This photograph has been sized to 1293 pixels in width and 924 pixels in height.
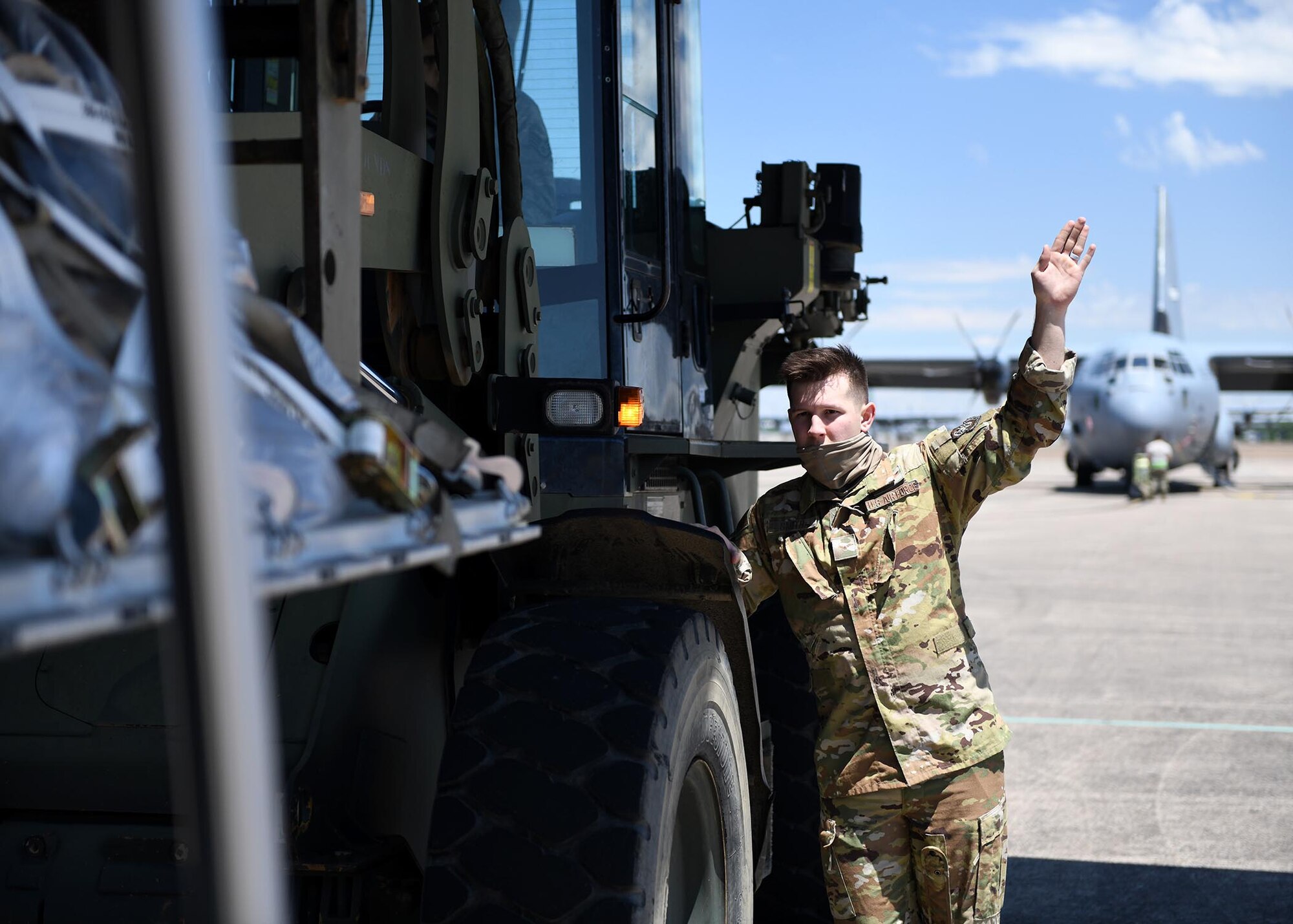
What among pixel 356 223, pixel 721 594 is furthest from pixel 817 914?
pixel 356 223

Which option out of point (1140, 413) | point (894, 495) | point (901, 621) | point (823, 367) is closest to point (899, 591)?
point (901, 621)

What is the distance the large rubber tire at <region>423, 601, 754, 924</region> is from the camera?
230 cm

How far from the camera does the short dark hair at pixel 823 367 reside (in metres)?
3.38

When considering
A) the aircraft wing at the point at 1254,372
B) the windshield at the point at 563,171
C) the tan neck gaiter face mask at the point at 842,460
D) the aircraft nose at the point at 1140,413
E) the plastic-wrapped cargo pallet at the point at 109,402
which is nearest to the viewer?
the plastic-wrapped cargo pallet at the point at 109,402

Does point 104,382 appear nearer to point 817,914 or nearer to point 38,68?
point 38,68

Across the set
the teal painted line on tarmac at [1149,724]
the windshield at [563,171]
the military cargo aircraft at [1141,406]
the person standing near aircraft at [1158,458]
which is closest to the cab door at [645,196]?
the windshield at [563,171]

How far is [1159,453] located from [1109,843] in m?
26.7

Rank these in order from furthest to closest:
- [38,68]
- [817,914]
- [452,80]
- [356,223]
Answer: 1. [817,914]
2. [452,80]
3. [356,223]
4. [38,68]

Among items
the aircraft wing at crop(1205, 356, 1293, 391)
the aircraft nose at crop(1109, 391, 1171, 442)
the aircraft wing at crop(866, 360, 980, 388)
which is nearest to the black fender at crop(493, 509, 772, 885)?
the aircraft nose at crop(1109, 391, 1171, 442)

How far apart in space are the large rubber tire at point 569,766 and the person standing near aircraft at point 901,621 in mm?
720

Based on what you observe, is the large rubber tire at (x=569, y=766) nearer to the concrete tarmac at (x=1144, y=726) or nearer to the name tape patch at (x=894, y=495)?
the name tape patch at (x=894, y=495)

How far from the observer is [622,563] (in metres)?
2.90

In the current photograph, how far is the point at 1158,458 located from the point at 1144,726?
24.3m

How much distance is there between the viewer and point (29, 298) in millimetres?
1107
